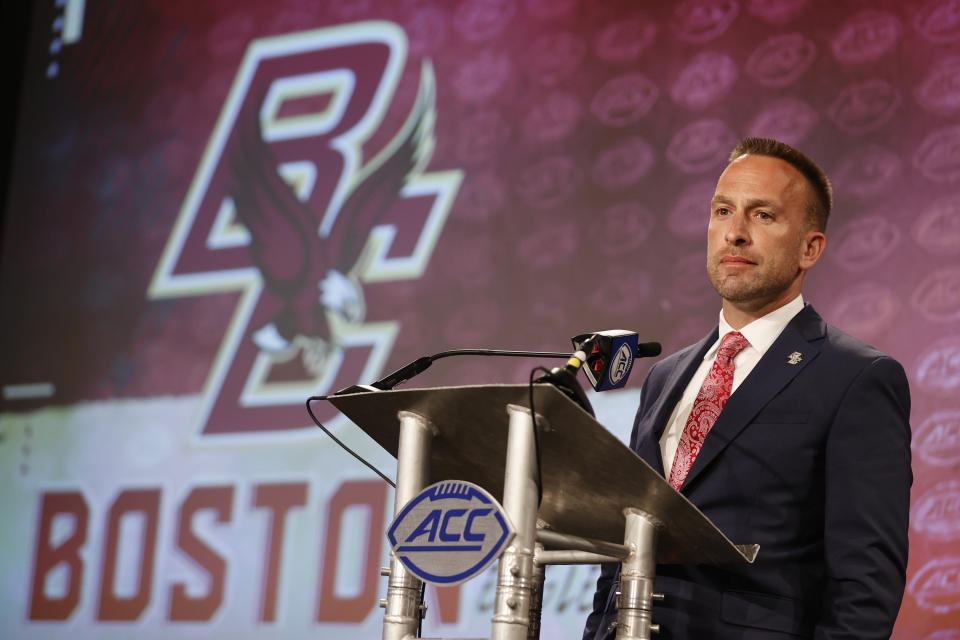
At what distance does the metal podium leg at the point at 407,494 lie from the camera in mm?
1580

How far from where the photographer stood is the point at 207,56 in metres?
4.58

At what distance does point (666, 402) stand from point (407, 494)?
27.9 inches

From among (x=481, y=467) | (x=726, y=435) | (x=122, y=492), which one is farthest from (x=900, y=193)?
(x=122, y=492)

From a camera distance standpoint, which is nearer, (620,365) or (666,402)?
(620,365)

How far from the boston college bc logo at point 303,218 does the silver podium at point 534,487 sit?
88.8 inches

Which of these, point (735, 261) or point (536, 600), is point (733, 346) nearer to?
point (735, 261)

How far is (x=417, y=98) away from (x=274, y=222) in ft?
2.31

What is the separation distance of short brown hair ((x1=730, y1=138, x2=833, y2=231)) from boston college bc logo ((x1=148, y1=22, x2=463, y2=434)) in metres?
1.87

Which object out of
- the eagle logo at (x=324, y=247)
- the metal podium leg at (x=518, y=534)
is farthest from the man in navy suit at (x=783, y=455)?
the eagle logo at (x=324, y=247)

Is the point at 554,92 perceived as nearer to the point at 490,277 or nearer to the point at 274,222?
the point at 490,277

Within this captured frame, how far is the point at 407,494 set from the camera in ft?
5.23

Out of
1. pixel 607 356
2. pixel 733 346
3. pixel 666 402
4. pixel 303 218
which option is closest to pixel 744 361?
pixel 733 346

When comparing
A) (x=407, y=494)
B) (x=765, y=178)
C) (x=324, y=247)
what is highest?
(x=324, y=247)

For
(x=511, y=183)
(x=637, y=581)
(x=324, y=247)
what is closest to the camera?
(x=637, y=581)
